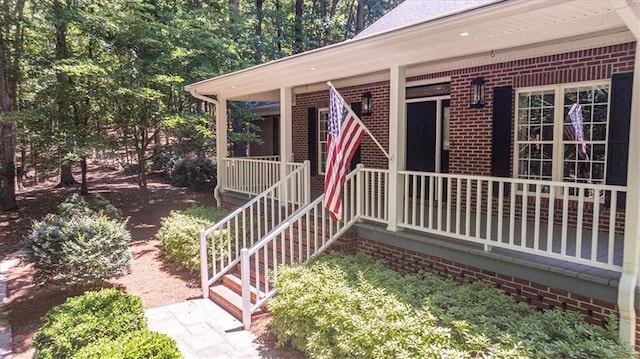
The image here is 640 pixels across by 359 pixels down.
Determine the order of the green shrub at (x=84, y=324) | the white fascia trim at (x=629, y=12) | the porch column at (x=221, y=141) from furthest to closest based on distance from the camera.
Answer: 1. the porch column at (x=221, y=141)
2. the green shrub at (x=84, y=324)
3. the white fascia trim at (x=629, y=12)

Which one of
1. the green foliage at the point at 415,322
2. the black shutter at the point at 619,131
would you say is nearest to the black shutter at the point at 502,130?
the black shutter at the point at 619,131

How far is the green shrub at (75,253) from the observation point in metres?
6.02

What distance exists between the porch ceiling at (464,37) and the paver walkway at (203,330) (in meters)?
3.63

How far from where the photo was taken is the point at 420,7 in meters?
8.77

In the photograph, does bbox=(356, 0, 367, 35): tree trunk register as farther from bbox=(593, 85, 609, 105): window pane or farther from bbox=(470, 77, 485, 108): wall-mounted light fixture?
bbox=(593, 85, 609, 105): window pane

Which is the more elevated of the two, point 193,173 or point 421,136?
point 421,136

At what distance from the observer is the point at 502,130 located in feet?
21.4

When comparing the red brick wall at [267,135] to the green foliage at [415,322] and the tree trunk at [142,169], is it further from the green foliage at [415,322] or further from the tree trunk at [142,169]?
the green foliage at [415,322]

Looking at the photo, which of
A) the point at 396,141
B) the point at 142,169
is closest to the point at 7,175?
the point at 142,169

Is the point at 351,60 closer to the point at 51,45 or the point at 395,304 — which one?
the point at 395,304

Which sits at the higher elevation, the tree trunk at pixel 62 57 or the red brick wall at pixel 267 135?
the tree trunk at pixel 62 57

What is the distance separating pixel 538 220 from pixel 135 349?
12.4ft

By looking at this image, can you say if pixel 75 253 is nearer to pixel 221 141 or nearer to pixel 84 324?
pixel 84 324

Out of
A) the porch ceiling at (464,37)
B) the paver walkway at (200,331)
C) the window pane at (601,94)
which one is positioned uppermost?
the porch ceiling at (464,37)
